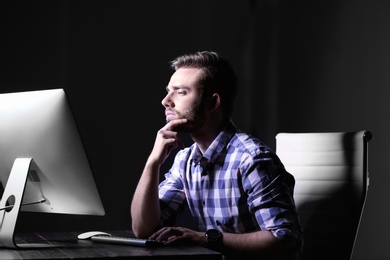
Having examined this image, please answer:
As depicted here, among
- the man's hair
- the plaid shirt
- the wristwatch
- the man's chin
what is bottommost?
the wristwatch

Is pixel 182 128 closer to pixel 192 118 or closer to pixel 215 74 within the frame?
pixel 192 118

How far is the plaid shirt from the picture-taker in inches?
80.7

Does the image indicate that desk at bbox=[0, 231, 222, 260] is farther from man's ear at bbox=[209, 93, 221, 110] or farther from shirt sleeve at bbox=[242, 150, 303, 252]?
man's ear at bbox=[209, 93, 221, 110]

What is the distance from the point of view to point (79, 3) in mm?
3869

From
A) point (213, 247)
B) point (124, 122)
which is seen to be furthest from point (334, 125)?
point (213, 247)

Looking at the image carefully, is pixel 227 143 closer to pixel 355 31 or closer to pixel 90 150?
pixel 90 150

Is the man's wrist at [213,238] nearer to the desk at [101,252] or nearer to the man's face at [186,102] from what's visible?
the desk at [101,252]

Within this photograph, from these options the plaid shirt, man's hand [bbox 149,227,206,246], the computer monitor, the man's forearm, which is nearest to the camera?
the computer monitor

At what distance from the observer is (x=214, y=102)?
2.40 meters

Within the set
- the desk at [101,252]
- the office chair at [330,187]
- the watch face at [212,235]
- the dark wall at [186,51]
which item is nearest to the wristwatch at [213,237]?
the watch face at [212,235]

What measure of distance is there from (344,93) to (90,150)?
6.12ft

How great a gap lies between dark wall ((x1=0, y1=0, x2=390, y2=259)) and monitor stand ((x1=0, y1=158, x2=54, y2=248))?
6.37 feet

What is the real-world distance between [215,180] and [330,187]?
473 mm

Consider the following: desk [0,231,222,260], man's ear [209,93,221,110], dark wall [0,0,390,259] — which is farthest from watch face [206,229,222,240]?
dark wall [0,0,390,259]
